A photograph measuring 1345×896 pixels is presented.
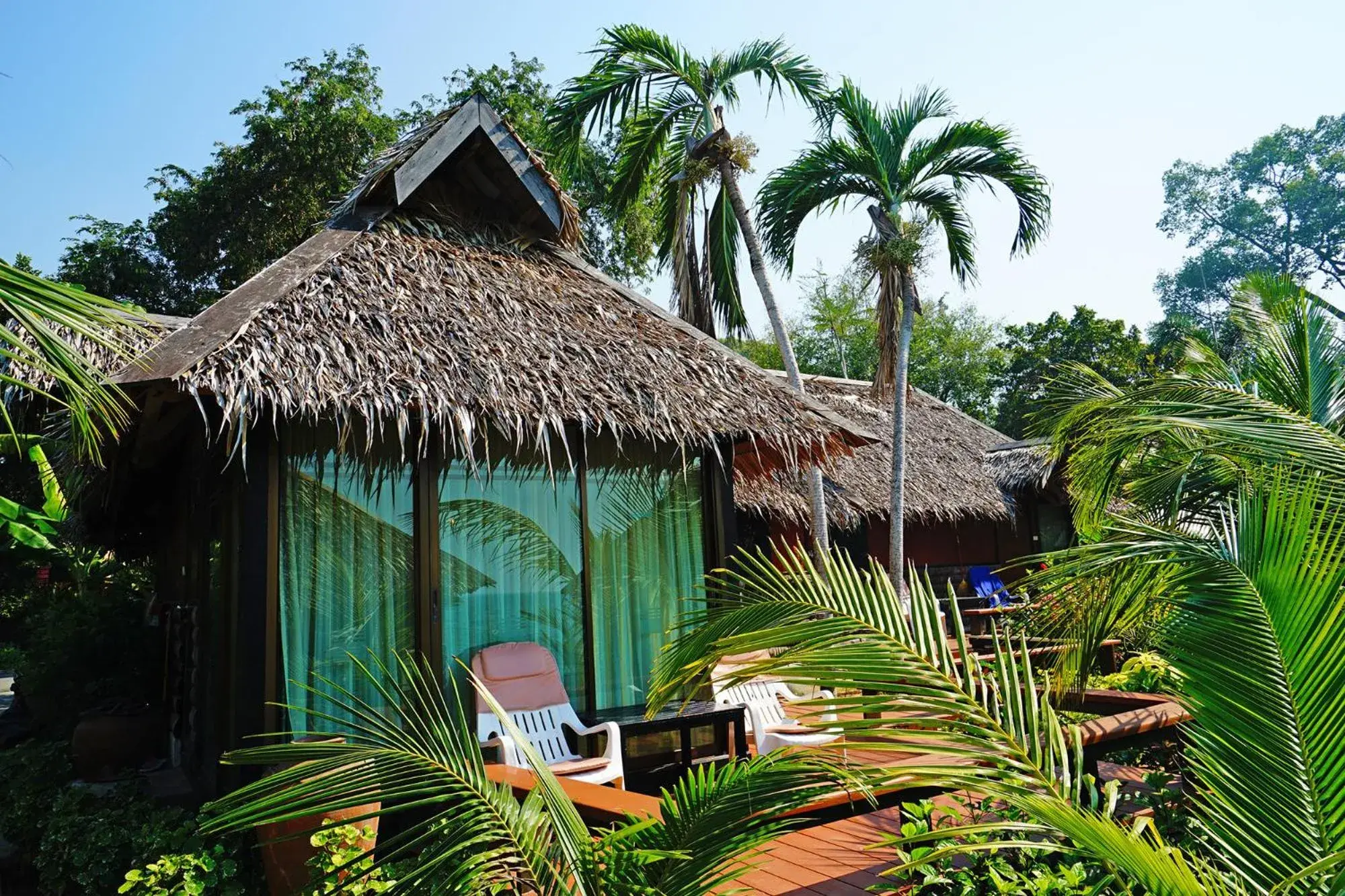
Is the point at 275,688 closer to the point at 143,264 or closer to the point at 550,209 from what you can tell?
the point at 550,209

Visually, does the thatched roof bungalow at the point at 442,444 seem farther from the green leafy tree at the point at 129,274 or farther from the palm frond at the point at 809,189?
the green leafy tree at the point at 129,274

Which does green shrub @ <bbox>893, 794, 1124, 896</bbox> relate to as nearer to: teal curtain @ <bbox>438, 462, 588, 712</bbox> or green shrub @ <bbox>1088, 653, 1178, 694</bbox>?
green shrub @ <bbox>1088, 653, 1178, 694</bbox>

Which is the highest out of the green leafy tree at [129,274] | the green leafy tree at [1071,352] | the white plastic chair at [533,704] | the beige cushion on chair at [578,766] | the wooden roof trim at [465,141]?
the green leafy tree at [129,274]

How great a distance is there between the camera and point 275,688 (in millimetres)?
4410

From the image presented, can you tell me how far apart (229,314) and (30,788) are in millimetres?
3178

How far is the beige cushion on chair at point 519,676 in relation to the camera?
4.89 metres

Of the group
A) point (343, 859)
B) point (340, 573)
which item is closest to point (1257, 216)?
point (340, 573)

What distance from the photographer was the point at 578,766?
4.43 metres

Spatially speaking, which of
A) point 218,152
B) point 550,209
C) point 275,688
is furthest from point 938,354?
point 275,688

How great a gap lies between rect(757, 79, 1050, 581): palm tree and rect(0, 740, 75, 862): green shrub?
6.93 meters

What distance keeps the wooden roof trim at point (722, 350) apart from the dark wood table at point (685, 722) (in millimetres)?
1941

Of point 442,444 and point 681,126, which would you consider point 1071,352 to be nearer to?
point 681,126

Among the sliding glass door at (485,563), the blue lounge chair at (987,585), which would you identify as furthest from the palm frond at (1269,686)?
the blue lounge chair at (987,585)

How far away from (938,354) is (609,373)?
2778 cm
